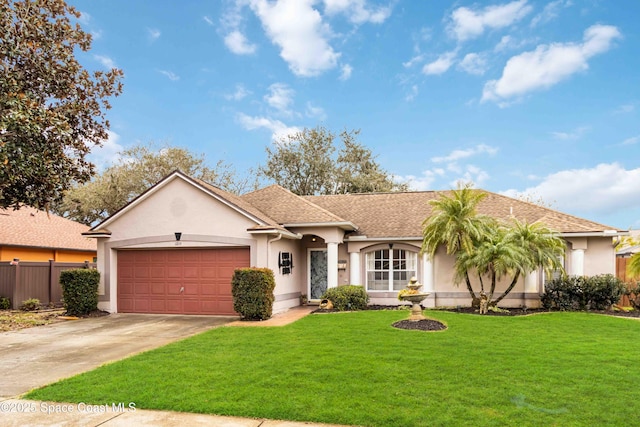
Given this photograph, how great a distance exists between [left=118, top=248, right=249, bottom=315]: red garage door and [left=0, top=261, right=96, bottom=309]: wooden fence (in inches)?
198

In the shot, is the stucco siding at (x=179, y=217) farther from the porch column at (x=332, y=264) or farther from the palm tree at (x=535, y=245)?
the palm tree at (x=535, y=245)

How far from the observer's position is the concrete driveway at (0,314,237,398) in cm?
792

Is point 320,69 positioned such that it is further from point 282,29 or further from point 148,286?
point 148,286

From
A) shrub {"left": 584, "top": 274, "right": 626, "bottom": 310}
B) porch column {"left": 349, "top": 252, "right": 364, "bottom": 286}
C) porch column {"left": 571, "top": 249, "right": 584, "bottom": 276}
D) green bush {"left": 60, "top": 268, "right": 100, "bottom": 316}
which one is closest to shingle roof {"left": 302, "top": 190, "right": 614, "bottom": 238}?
porch column {"left": 571, "top": 249, "right": 584, "bottom": 276}

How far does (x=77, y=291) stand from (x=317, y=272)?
883 cm

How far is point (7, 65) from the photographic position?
12.0m

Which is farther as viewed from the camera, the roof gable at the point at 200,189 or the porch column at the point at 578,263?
the porch column at the point at 578,263

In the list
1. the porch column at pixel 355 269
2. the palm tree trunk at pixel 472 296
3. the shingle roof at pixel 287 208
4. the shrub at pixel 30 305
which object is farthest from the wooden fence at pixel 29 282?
the palm tree trunk at pixel 472 296

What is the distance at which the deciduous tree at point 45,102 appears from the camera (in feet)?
36.4

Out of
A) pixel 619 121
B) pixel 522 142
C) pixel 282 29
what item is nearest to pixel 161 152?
pixel 282 29

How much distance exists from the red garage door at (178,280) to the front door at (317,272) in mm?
4170

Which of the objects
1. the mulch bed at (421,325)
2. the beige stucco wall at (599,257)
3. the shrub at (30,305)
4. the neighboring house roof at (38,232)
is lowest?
the shrub at (30,305)

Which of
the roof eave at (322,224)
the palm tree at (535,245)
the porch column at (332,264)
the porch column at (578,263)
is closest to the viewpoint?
the palm tree at (535,245)

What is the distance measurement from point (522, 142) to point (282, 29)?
36.8 feet
